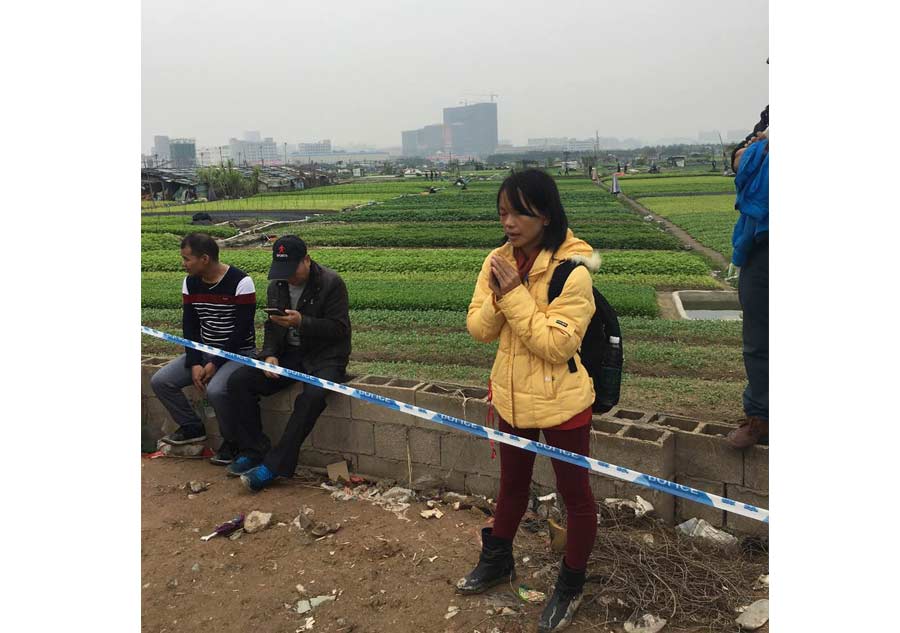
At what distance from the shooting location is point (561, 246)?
A: 118 inches

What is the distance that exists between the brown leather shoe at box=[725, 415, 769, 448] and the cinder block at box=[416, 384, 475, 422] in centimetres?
162

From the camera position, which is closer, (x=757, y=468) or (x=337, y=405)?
(x=757, y=468)

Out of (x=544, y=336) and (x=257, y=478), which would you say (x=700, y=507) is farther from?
(x=257, y=478)

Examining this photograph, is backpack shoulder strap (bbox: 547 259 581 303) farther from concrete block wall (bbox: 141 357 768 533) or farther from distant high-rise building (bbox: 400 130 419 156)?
distant high-rise building (bbox: 400 130 419 156)

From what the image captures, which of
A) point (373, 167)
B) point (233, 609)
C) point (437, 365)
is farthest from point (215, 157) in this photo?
point (233, 609)

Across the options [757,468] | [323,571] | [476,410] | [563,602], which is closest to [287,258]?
[476,410]

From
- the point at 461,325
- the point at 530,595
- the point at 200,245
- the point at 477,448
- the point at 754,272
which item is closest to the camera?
the point at 530,595

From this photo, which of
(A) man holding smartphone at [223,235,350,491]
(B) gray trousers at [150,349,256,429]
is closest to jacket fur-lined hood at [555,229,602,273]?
(A) man holding smartphone at [223,235,350,491]

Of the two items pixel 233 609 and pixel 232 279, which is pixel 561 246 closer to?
pixel 233 609

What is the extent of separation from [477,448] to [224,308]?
2.21 m

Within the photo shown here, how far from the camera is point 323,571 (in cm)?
378

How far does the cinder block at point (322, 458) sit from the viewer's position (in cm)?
502

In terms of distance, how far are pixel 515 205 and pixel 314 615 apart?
6.91 ft

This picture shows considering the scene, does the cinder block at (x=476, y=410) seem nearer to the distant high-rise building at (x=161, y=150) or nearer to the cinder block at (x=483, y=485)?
the cinder block at (x=483, y=485)
